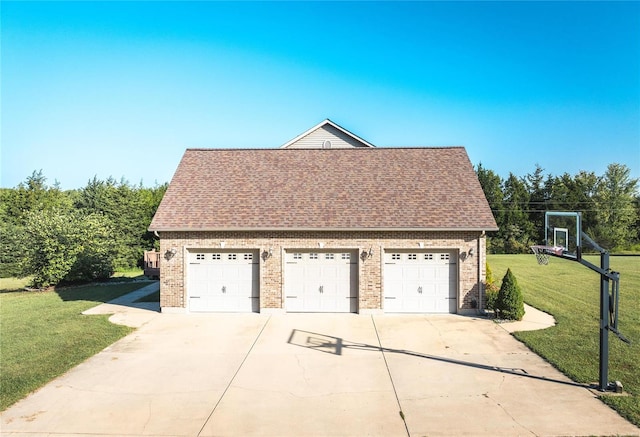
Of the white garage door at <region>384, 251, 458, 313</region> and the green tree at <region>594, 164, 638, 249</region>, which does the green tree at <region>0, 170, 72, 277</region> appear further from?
the green tree at <region>594, 164, 638, 249</region>

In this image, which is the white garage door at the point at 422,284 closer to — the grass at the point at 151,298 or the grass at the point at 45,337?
the grass at the point at 45,337

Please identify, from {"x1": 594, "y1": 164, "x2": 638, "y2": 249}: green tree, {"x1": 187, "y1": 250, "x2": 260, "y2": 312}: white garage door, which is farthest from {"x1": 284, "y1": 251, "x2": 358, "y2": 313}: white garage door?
{"x1": 594, "y1": 164, "x2": 638, "y2": 249}: green tree

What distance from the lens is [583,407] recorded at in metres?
7.19

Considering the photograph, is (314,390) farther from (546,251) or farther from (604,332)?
(546,251)

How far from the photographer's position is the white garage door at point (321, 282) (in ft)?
48.1

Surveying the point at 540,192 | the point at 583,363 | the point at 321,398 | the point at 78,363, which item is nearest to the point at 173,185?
the point at 78,363

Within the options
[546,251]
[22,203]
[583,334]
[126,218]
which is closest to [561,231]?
[546,251]

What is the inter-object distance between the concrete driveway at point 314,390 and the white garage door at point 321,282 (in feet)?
8.16

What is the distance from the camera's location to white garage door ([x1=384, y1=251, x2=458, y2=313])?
47.7 ft

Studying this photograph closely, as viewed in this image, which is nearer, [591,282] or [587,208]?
[591,282]

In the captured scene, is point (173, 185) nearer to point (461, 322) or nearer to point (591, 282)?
point (461, 322)

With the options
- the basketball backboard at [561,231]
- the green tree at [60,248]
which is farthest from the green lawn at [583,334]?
the green tree at [60,248]

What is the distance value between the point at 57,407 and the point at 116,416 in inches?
50.5

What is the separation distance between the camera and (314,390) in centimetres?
802
